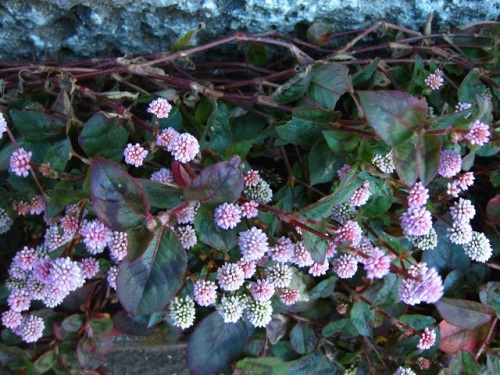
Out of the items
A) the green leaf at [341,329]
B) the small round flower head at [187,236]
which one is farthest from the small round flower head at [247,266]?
the green leaf at [341,329]

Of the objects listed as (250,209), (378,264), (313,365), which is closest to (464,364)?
(313,365)

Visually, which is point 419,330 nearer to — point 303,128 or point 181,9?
point 303,128

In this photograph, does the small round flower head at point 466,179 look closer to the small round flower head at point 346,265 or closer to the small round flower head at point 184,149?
the small round flower head at point 346,265

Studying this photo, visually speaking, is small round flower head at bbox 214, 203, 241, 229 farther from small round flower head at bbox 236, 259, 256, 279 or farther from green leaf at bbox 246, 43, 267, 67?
green leaf at bbox 246, 43, 267, 67

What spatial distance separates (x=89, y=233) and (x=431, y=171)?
0.65 meters

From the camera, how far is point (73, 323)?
4.26 ft

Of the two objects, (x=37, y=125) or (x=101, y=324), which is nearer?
(x=37, y=125)

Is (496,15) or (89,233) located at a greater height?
(496,15)

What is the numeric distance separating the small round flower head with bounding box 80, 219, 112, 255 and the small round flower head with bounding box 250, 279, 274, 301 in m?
0.32

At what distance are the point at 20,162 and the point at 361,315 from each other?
82 centimetres

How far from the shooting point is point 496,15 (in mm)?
1390

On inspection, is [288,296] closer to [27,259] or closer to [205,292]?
[205,292]


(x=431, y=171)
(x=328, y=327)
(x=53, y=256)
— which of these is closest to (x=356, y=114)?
(x=431, y=171)

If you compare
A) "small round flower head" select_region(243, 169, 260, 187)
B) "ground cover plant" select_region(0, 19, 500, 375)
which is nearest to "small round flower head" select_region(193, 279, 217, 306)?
"ground cover plant" select_region(0, 19, 500, 375)
